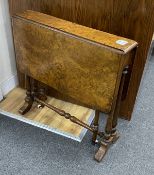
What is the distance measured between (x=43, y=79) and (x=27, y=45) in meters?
0.24

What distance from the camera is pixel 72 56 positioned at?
1.39m

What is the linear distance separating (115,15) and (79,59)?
1.27 feet

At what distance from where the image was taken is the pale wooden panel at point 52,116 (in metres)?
1.83

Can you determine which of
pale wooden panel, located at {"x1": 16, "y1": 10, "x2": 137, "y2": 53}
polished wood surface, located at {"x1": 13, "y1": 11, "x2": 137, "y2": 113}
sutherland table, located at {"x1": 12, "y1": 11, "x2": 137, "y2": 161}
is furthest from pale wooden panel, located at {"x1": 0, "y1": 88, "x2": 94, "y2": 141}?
pale wooden panel, located at {"x1": 16, "y1": 10, "x2": 137, "y2": 53}

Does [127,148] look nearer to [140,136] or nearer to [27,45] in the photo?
[140,136]

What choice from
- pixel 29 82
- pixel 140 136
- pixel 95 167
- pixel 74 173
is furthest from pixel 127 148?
pixel 29 82

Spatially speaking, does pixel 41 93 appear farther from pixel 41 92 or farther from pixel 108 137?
pixel 108 137

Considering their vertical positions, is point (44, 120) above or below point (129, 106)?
below

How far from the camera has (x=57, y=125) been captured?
1.86 meters

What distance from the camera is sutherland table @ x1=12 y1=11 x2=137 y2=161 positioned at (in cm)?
129

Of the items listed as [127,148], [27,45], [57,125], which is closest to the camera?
[27,45]

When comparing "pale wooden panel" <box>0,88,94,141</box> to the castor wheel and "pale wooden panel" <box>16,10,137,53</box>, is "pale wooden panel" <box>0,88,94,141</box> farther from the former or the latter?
"pale wooden panel" <box>16,10,137,53</box>

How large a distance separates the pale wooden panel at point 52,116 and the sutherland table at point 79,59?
6.8 inches

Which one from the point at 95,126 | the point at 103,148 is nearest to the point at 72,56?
the point at 95,126
